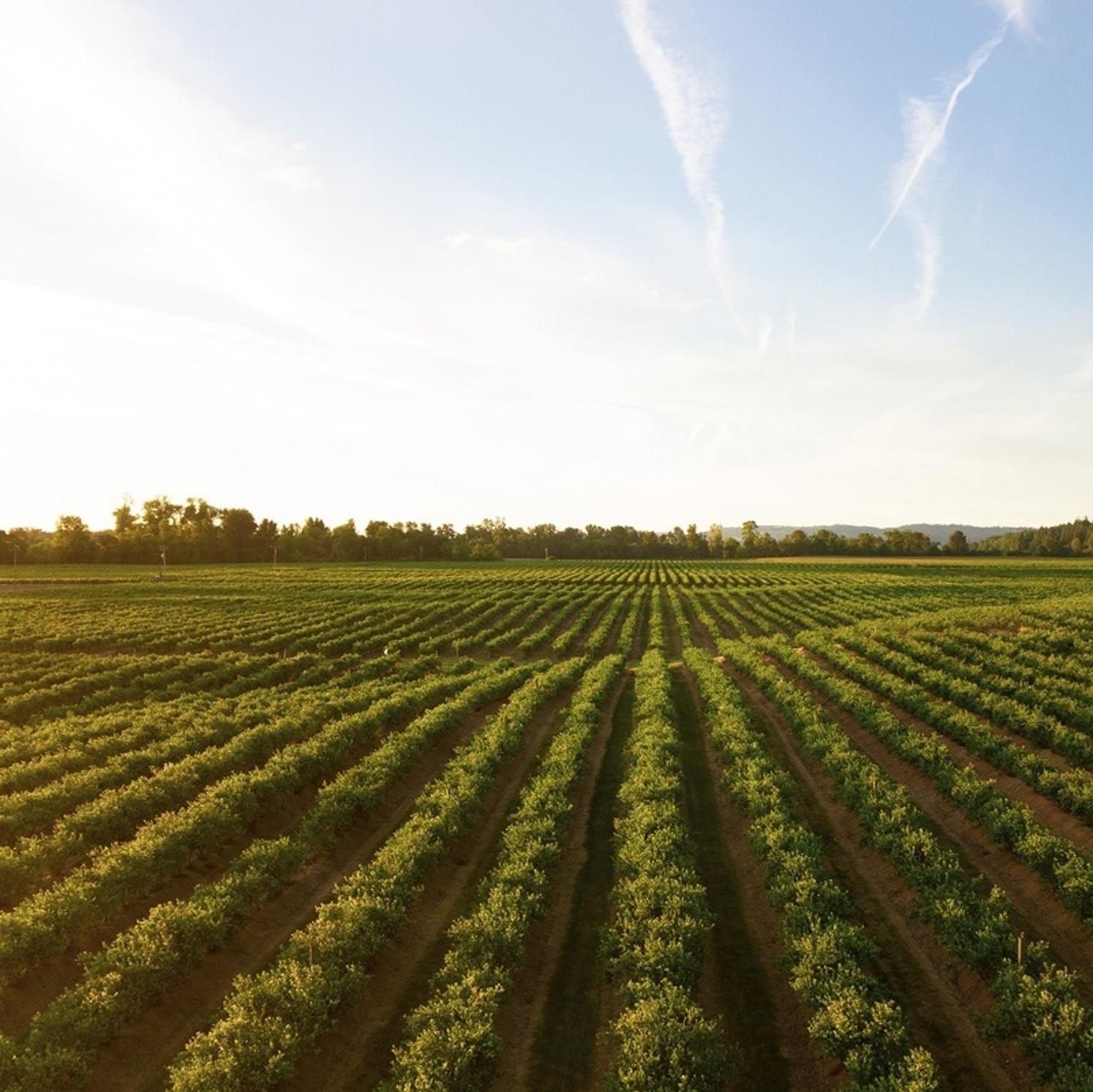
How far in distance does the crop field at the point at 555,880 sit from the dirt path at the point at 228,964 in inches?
3.1

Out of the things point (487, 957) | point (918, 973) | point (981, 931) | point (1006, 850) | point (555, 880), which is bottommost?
point (918, 973)

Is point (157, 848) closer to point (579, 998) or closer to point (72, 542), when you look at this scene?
point (579, 998)

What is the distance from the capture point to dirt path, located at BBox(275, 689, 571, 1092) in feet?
37.0

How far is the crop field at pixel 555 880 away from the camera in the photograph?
36.5ft

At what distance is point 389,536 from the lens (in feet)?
612

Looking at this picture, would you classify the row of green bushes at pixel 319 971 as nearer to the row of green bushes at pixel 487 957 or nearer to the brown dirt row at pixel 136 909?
the row of green bushes at pixel 487 957

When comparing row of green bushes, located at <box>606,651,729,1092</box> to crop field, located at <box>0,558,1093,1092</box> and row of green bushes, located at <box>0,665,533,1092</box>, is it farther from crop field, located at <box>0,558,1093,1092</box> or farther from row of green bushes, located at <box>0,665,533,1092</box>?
row of green bushes, located at <box>0,665,533,1092</box>

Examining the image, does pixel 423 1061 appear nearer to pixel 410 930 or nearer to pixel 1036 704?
pixel 410 930

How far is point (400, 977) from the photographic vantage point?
13750 mm

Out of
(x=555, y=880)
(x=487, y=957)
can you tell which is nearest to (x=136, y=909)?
(x=487, y=957)

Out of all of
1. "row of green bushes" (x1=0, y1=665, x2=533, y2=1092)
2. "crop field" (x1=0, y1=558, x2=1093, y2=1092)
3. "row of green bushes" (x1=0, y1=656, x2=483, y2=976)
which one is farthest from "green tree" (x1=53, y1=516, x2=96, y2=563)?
"row of green bushes" (x1=0, y1=665, x2=533, y2=1092)

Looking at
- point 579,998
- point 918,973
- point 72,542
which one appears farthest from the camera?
point 72,542

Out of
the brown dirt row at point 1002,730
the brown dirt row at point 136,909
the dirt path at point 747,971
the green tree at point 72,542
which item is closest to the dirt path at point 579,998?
the dirt path at point 747,971

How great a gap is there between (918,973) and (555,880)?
8.34m
